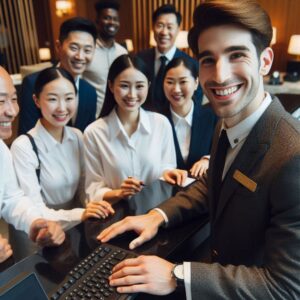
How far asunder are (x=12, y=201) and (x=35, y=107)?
831mm

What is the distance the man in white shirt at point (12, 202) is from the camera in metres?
1.11

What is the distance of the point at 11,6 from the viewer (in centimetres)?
737

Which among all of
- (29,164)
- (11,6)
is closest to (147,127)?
(29,164)

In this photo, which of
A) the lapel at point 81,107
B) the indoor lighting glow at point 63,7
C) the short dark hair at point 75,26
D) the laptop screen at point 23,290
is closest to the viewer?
the laptop screen at point 23,290

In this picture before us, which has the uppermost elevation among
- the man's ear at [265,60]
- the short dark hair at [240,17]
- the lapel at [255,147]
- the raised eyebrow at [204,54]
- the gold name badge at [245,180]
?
the short dark hair at [240,17]

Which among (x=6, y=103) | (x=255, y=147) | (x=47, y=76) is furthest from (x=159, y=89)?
(x=255, y=147)

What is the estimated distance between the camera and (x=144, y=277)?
0.87 metres

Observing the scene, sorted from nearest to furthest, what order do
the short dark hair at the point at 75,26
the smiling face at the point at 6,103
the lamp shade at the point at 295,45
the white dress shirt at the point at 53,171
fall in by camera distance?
1. the smiling face at the point at 6,103
2. the white dress shirt at the point at 53,171
3. the short dark hair at the point at 75,26
4. the lamp shade at the point at 295,45

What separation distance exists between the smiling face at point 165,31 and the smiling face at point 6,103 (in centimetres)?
220

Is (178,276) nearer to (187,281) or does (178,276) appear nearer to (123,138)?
(187,281)

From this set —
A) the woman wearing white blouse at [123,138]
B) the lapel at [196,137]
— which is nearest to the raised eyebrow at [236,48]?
the woman wearing white blouse at [123,138]

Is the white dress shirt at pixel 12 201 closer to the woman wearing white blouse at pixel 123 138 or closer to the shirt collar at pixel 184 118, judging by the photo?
the woman wearing white blouse at pixel 123 138

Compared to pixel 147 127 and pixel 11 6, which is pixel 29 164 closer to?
pixel 147 127

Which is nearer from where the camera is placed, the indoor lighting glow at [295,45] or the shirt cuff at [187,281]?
the shirt cuff at [187,281]
